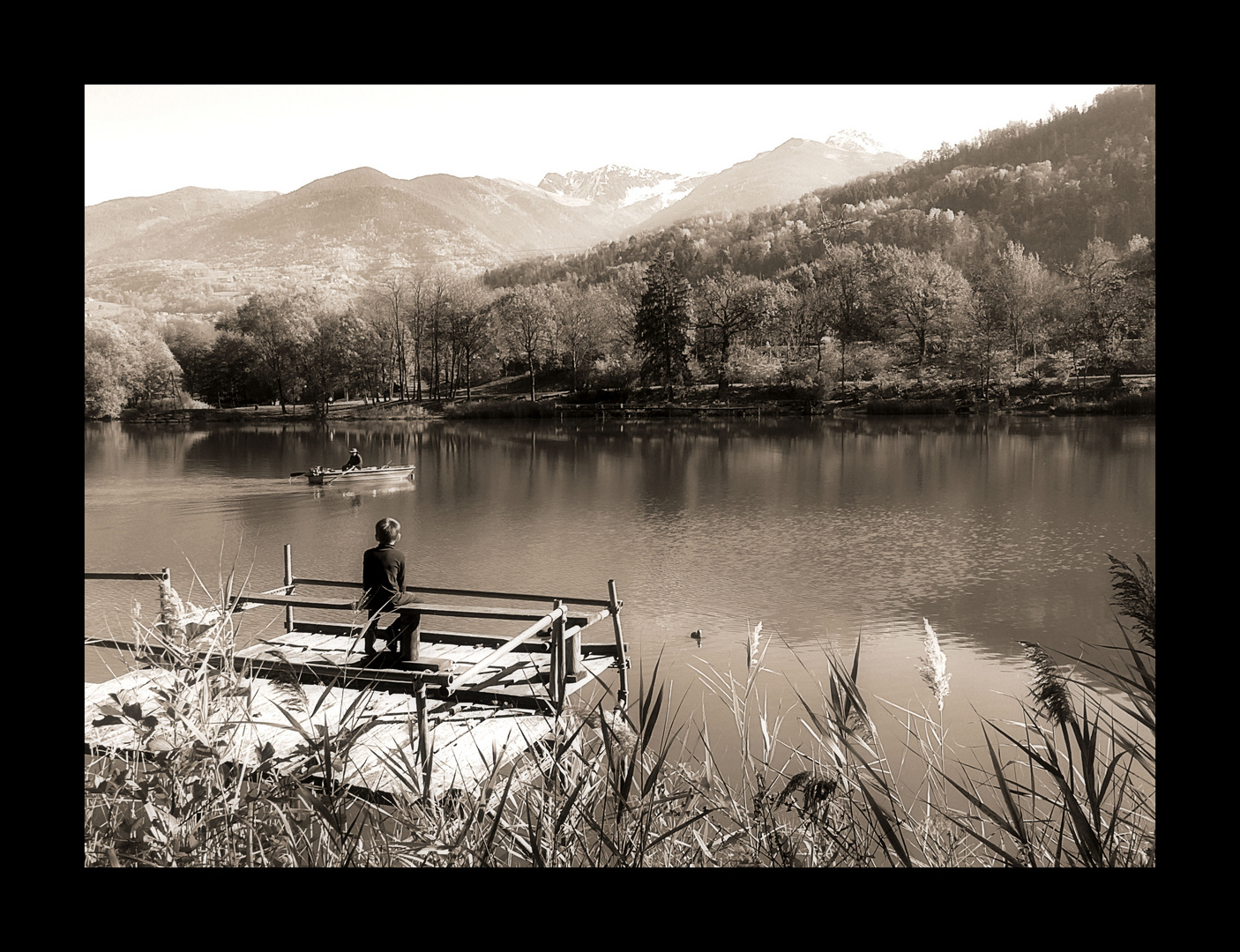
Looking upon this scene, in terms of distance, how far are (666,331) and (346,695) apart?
58.7 m

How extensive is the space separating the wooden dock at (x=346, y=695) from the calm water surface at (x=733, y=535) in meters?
0.41

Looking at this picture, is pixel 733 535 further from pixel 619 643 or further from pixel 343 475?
pixel 343 475

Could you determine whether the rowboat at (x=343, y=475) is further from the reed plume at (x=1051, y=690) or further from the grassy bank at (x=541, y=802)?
the reed plume at (x=1051, y=690)

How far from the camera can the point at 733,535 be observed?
21.9 meters

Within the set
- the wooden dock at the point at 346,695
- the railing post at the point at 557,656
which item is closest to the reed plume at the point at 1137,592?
the wooden dock at the point at 346,695

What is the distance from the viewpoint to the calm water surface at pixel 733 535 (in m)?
13.1

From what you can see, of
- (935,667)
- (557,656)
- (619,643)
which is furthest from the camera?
(619,643)

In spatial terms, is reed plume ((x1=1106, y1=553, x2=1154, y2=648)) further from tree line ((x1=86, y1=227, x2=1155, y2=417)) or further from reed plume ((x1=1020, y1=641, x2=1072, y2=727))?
tree line ((x1=86, y1=227, x2=1155, y2=417))

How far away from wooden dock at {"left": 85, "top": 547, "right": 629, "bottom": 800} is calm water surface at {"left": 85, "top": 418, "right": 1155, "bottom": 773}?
41 cm

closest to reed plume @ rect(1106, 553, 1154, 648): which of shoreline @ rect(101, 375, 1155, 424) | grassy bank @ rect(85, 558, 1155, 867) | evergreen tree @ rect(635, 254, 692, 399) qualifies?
grassy bank @ rect(85, 558, 1155, 867)

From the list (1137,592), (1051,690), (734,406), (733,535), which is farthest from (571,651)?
(734,406)

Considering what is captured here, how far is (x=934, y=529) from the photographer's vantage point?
72.7 ft
